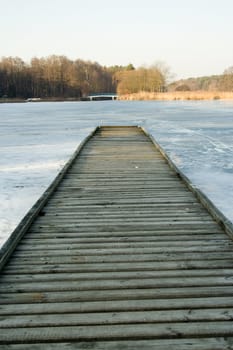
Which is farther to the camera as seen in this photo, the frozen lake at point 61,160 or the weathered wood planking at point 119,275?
the frozen lake at point 61,160

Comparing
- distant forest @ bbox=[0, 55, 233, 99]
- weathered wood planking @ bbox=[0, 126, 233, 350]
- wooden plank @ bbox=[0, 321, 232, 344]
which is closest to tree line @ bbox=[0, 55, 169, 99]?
distant forest @ bbox=[0, 55, 233, 99]

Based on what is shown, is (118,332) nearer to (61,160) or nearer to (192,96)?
(61,160)

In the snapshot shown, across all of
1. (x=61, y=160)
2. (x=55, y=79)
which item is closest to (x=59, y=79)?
(x=55, y=79)

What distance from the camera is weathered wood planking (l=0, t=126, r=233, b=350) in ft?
6.61

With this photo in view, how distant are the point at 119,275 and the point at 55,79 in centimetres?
8219

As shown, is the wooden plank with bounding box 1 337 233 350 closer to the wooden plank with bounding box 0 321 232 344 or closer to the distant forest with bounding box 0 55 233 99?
the wooden plank with bounding box 0 321 232 344

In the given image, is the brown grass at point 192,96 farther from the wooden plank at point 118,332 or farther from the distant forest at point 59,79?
the wooden plank at point 118,332

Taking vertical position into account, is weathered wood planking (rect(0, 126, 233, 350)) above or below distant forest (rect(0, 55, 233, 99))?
below

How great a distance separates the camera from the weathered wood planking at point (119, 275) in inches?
79.4

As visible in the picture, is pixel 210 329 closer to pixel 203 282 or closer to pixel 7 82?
pixel 203 282

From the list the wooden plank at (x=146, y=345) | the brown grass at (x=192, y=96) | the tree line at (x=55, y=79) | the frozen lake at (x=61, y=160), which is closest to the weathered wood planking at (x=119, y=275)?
the wooden plank at (x=146, y=345)

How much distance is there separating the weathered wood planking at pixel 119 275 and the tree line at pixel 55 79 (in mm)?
67493

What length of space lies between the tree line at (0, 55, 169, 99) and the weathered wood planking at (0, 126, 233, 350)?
6749 cm

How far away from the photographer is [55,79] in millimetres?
80938
